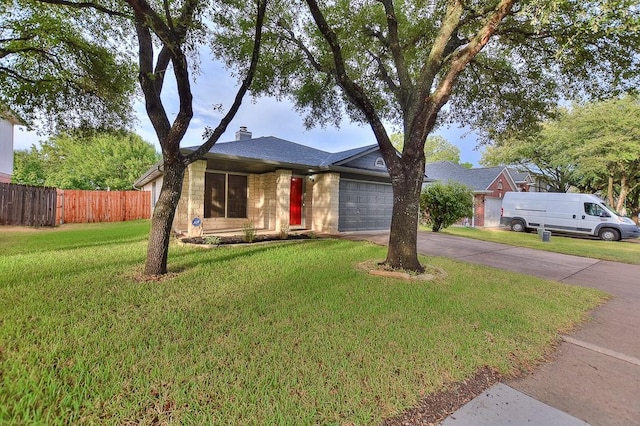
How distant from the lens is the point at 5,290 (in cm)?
399

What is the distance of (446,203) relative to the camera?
1301 centimetres

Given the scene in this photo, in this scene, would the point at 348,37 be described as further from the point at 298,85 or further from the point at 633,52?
the point at 633,52

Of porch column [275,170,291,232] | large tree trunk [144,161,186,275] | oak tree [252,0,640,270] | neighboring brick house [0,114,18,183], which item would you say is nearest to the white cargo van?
oak tree [252,0,640,270]

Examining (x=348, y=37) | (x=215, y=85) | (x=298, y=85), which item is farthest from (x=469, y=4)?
(x=215, y=85)

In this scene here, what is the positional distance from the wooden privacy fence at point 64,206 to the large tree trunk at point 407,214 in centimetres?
1451

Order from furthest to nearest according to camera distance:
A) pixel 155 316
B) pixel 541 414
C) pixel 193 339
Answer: pixel 155 316 → pixel 193 339 → pixel 541 414

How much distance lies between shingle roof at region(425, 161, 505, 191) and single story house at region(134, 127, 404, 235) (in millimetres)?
12802

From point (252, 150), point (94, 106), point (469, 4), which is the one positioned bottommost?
point (252, 150)

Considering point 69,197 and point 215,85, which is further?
point 69,197

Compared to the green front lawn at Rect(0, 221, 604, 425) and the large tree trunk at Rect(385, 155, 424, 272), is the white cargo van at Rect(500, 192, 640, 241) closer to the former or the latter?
the green front lawn at Rect(0, 221, 604, 425)

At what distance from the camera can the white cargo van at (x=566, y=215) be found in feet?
47.3

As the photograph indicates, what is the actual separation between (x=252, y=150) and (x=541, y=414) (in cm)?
1042

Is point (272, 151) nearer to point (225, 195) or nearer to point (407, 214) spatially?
point (225, 195)

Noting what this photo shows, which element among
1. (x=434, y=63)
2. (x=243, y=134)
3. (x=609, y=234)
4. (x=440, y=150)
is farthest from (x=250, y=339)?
(x=440, y=150)
